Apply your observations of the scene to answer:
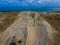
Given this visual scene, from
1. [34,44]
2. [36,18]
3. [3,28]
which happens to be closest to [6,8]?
[3,28]

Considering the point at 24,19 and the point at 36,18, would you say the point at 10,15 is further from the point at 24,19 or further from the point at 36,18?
the point at 36,18

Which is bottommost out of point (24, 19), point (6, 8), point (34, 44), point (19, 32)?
A: point (34, 44)

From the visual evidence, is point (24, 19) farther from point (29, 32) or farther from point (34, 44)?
Result: point (34, 44)

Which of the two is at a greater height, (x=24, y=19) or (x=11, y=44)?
(x=24, y=19)

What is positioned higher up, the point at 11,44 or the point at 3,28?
the point at 3,28

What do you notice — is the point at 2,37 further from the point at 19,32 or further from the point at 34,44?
the point at 34,44

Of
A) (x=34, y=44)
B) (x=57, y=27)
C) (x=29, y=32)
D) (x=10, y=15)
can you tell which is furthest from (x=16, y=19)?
(x=57, y=27)

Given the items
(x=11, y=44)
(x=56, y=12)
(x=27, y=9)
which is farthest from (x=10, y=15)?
(x=56, y=12)
